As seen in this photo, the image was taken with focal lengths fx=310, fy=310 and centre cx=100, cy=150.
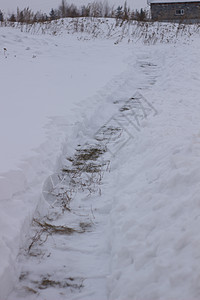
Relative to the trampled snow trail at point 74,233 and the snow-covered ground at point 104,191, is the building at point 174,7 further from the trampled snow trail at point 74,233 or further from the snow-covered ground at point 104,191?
the trampled snow trail at point 74,233

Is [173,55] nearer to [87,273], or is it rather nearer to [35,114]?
[35,114]

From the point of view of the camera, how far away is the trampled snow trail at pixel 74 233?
2.15m

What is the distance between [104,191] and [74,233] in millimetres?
Result: 761

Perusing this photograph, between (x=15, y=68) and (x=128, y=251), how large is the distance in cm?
624

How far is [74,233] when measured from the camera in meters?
2.73

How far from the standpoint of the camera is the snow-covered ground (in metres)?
2.03

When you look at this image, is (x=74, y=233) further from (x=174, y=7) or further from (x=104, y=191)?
(x=174, y=7)

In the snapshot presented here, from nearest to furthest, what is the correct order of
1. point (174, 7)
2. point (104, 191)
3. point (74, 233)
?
point (74, 233), point (104, 191), point (174, 7)

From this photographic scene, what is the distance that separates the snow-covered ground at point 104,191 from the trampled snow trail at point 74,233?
0.03 ft

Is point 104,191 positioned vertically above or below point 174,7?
below

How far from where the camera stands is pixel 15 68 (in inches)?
292

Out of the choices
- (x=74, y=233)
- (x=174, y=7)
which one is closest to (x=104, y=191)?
(x=74, y=233)

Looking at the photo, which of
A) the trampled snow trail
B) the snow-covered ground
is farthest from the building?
the trampled snow trail

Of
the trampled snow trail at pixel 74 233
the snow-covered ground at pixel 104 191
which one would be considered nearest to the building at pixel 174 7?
the snow-covered ground at pixel 104 191
